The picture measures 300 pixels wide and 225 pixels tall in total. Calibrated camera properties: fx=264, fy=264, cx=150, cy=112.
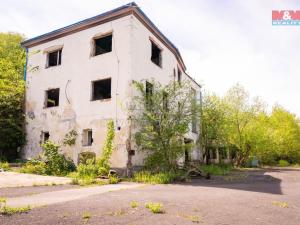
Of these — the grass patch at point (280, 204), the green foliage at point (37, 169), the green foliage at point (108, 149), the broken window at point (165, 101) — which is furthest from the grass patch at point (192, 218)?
the green foliage at point (37, 169)

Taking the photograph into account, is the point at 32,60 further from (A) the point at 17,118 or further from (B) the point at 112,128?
(B) the point at 112,128

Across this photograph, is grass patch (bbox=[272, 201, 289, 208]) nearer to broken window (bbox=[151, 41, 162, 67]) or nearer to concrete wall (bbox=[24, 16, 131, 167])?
concrete wall (bbox=[24, 16, 131, 167])

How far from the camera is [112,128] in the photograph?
12969 mm

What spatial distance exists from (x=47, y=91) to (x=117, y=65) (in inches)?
227

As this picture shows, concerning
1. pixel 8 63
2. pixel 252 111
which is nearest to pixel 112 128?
pixel 8 63

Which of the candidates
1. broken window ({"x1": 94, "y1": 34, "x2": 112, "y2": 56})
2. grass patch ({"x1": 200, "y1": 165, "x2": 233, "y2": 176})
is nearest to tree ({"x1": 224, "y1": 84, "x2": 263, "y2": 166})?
grass patch ({"x1": 200, "y1": 165, "x2": 233, "y2": 176})

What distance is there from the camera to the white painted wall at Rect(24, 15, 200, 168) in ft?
45.6

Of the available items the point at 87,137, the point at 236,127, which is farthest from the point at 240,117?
the point at 87,137

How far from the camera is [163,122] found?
41.2ft

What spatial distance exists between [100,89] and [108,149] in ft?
19.5

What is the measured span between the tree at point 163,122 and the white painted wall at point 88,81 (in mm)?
753

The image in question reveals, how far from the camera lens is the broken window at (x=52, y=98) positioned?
17.0 meters

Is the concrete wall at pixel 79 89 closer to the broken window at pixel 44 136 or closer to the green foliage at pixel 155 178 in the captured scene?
the broken window at pixel 44 136

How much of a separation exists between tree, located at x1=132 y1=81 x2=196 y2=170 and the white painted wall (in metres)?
0.75
